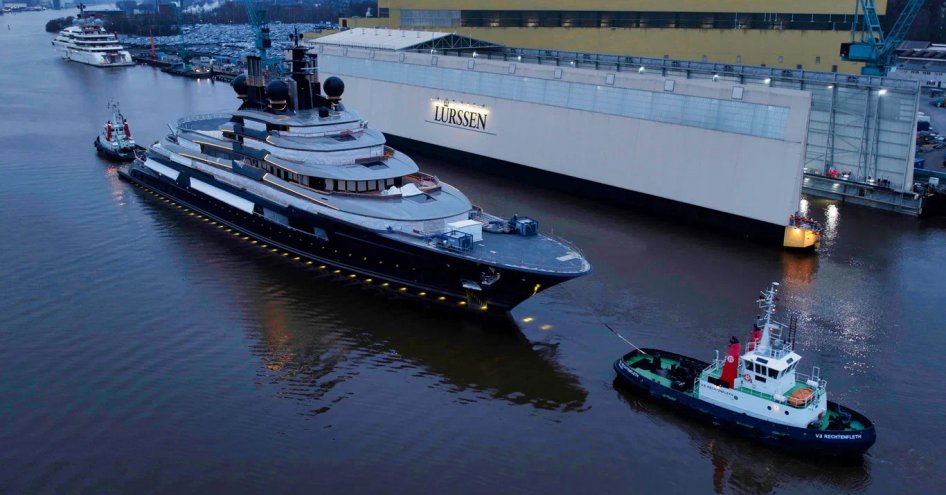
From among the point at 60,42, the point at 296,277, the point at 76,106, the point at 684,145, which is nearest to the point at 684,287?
the point at 684,145

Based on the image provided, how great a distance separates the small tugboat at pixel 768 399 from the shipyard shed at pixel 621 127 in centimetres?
1645

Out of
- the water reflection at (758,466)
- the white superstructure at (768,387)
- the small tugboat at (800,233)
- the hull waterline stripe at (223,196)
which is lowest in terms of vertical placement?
the water reflection at (758,466)

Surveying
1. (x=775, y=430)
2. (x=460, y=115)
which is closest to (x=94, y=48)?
(x=460, y=115)

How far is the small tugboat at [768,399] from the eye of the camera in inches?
792

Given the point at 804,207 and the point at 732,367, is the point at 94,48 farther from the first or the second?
the point at 732,367

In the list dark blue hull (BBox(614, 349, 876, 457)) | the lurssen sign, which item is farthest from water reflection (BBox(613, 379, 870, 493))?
the lurssen sign

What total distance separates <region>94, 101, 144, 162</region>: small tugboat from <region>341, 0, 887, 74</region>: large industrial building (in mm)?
29137

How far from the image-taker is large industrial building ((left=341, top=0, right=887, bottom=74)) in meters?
54.0

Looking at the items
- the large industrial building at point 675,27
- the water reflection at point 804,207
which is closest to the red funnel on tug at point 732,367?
the water reflection at point 804,207

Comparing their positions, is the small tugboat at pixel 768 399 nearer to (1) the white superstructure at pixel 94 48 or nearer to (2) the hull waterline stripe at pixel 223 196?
(2) the hull waterline stripe at pixel 223 196

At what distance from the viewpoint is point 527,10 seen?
65.0 metres

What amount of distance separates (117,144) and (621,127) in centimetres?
3338

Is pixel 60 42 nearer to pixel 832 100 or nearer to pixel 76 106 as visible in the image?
pixel 76 106

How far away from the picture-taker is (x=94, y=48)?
109 metres
